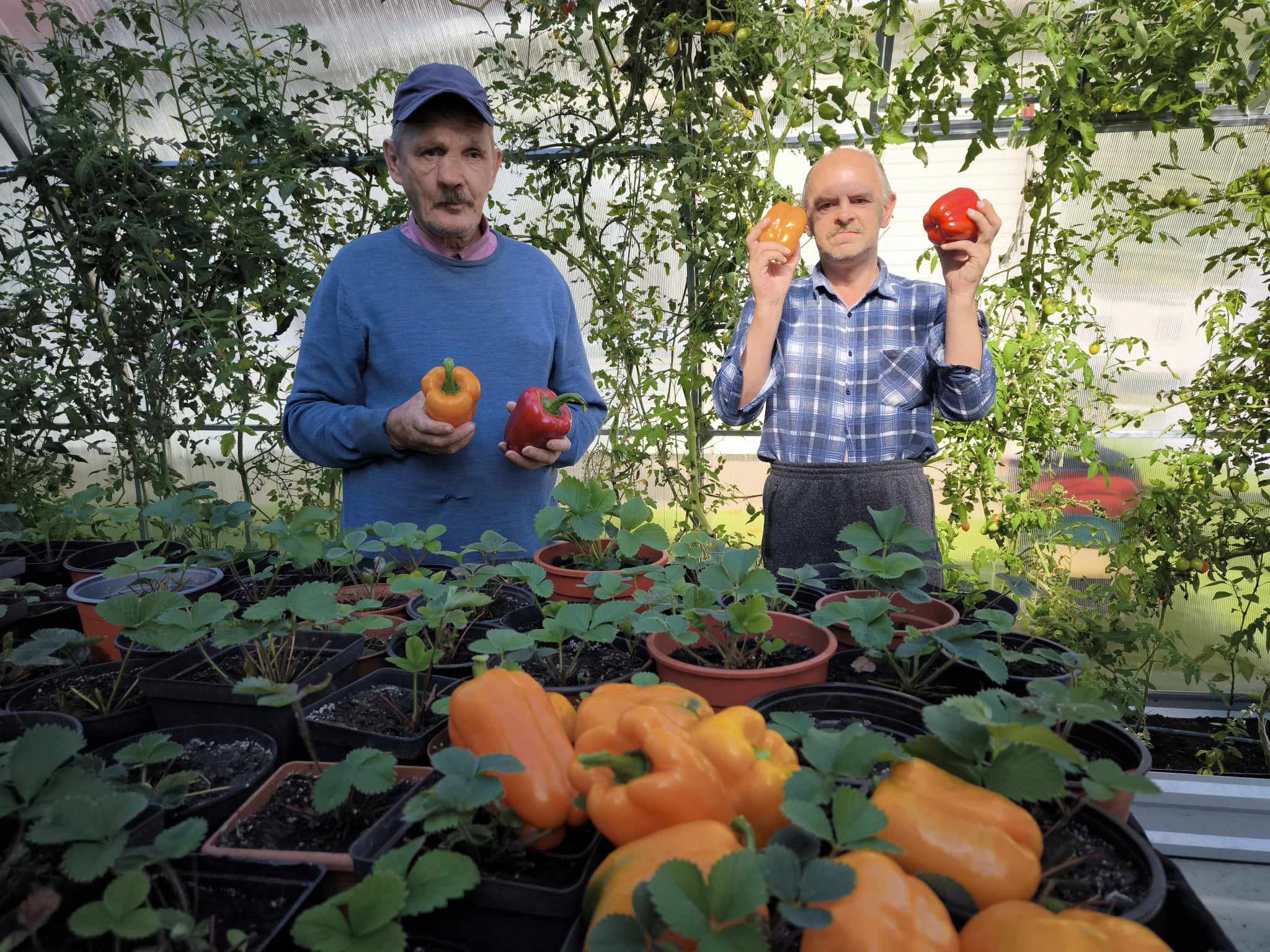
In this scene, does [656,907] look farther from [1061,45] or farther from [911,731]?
[1061,45]

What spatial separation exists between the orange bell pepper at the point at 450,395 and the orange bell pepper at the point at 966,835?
132 centimetres

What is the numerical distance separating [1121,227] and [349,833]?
10.4 feet

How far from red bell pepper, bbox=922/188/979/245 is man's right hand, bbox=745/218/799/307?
1.21 feet

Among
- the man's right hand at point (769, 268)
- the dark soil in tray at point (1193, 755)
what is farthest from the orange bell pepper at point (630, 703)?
the dark soil in tray at point (1193, 755)

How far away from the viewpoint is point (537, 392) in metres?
1.87

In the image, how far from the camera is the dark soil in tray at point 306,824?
29.1 inches

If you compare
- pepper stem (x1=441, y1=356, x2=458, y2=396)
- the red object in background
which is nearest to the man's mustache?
pepper stem (x1=441, y1=356, x2=458, y2=396)

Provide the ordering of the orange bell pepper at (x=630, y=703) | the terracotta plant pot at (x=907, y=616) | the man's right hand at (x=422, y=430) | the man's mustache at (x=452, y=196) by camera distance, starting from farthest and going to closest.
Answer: the man's mustache at (x=452, y=196)
the man's right hand at (x=422, y=430)
the terracotta plant pot at (x=907, y=616)
the orange bell pepper at (x=630, y=703)

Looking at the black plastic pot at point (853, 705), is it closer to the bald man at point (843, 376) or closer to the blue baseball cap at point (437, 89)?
the bald man at point (843, 376)

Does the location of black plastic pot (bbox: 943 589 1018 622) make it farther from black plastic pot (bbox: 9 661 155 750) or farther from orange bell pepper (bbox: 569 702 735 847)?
black plastic pot (bbox: 9 661 155 750)

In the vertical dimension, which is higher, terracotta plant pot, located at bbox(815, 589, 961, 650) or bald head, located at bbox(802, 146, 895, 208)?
bald head, located at bbox(802, 146, 895, 208)

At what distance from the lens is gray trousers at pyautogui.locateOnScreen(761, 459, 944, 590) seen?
2.01 metres

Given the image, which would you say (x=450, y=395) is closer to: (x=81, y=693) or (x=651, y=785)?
(x=81, y=693)

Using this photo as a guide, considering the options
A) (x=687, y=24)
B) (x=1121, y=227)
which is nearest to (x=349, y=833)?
(x=687, y=24)
